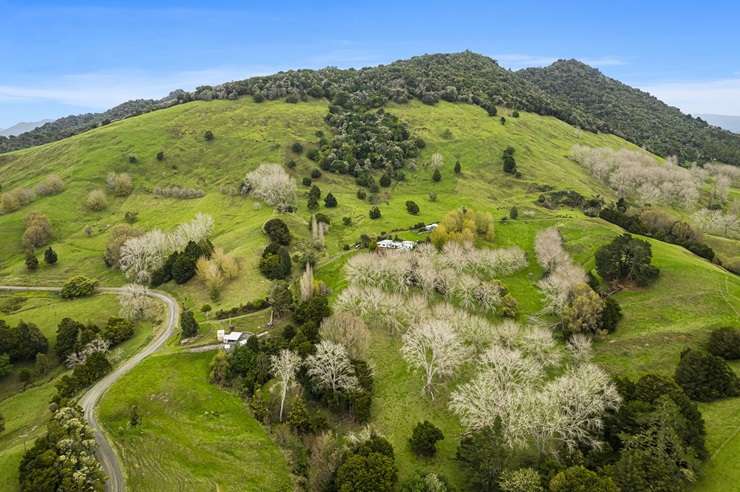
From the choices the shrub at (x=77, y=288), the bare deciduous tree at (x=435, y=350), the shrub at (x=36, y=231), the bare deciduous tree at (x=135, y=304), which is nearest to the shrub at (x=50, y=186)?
the shrub at (x=36, y=231)

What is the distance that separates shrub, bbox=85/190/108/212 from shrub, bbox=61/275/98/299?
152ft

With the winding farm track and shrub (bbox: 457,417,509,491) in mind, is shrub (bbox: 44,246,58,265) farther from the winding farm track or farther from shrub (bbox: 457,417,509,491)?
shrub (bbox: 457,417,509,491)

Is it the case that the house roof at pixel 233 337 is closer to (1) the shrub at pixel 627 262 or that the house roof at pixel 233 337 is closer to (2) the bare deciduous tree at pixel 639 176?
(1) the shrub at pixel 627 262

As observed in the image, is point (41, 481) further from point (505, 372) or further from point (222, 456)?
point (505, 372)

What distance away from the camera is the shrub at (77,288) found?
3541 inches

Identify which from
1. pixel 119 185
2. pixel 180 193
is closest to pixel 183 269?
pixel 180 193

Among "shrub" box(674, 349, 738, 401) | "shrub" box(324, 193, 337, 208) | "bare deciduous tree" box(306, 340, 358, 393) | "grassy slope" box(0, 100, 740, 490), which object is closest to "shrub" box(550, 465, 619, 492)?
"grassy slope" box(0, 100, 740, 490)

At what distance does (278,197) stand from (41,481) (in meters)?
91.2

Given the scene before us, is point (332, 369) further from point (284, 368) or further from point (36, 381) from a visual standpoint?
point (36, 381)

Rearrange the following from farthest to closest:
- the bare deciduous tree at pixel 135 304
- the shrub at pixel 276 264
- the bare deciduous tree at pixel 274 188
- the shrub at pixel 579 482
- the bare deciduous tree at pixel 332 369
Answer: the bare deciduous tree at pixel 274 188
the shrub at pixel 276 264
the bare deciduous tree at pixel 135 304
the bare deciduous tree at pixel 332 369
the shrub at pixel 579 482

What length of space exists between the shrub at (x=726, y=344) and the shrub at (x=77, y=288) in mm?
114387

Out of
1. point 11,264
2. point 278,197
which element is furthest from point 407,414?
point 11,264

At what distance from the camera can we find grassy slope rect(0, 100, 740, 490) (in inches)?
2488

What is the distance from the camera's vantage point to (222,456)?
49.2 m
